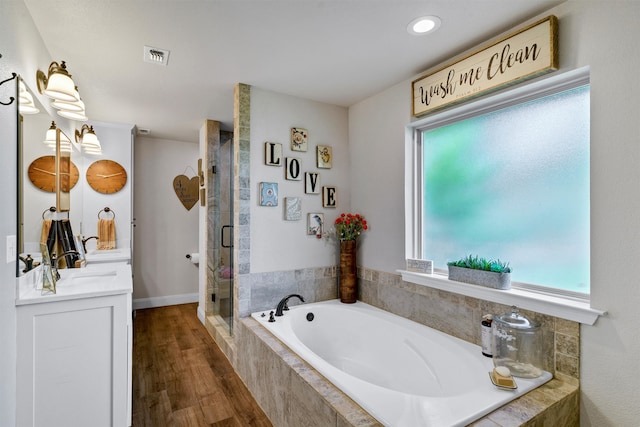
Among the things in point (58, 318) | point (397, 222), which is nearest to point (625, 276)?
point (397, 222)

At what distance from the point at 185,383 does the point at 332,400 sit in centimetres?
169

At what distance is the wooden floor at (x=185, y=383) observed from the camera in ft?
7.04

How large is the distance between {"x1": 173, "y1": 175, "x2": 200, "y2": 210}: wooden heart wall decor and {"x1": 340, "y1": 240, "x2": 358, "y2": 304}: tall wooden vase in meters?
2.87

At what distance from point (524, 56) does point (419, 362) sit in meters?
1.96

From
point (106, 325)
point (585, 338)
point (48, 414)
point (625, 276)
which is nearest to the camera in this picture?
point (625, 276)

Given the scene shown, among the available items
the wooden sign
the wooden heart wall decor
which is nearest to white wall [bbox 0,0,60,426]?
the wooden sign

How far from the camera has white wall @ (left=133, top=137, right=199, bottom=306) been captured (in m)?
4.46

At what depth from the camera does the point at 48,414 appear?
1.67 meters

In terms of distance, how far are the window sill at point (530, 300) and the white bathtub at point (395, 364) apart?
13.0 inches

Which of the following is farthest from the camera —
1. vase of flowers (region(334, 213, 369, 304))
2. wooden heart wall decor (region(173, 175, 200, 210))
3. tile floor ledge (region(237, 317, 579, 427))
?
wooden heart wall decor (region(173, 175, 200, 210))

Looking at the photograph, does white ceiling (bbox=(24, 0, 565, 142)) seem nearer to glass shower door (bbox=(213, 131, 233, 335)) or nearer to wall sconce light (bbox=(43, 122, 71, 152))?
wall sconce light (bbox=(43, 122, 71, 152))

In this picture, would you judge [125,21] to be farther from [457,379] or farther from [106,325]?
[457,379]

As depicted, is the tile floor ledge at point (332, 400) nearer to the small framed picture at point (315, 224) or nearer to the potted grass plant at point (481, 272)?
the potted grass plant at point (481, 272)

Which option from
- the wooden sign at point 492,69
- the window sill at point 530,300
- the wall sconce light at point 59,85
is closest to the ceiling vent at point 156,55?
the wall sconce light at point 59,85
